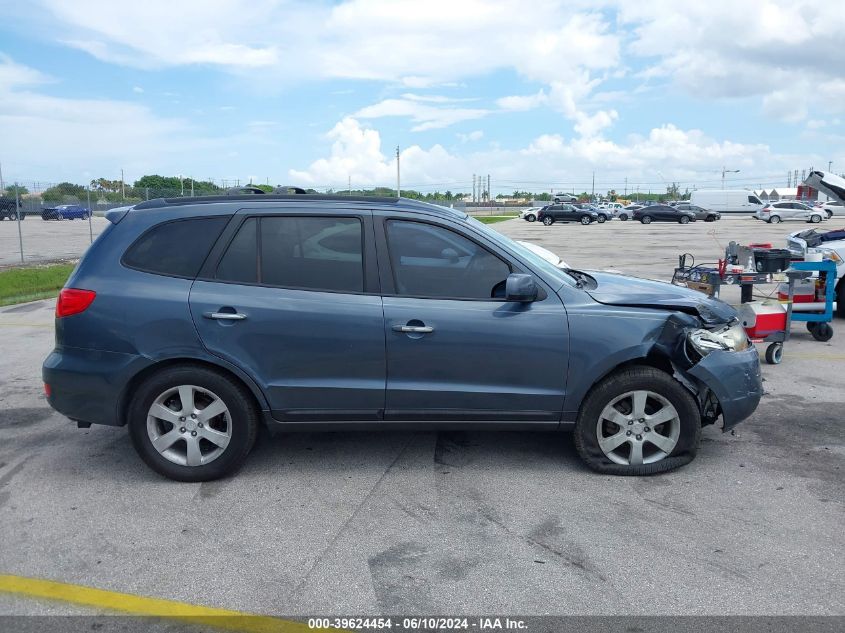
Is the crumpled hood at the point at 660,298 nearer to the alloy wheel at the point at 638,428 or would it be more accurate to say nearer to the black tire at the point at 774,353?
the alloy wheel at the point at 638,428

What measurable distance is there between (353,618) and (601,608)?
41.9 inches

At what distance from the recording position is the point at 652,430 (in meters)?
4.60

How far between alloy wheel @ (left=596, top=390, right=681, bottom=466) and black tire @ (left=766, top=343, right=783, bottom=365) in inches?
139

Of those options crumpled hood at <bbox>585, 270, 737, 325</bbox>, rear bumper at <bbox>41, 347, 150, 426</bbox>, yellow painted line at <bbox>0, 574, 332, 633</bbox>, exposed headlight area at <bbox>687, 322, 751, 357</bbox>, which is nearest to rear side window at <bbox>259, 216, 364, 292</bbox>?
rear bumper at <bbox>41, 347, 150, 426</bbox>

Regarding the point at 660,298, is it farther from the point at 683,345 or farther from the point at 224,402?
the point at 224,402

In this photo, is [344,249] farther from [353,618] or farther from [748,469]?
[748,469]

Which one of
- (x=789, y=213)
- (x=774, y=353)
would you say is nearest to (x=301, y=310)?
(x=774, y=353)

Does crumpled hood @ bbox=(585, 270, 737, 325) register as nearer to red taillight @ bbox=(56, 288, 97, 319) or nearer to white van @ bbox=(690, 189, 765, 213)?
red taillight @ bbox=(56, 288, 97, 319)

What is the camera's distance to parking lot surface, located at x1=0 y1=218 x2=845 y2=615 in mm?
3311

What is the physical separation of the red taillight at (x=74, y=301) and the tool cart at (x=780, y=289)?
19.3 feet

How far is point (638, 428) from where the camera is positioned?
458cm

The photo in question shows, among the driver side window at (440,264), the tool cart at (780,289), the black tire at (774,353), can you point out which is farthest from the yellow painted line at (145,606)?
the black tire at (774,353)

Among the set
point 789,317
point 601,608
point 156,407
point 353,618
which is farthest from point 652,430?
point 789,317

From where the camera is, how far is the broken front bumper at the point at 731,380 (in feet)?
15.0
